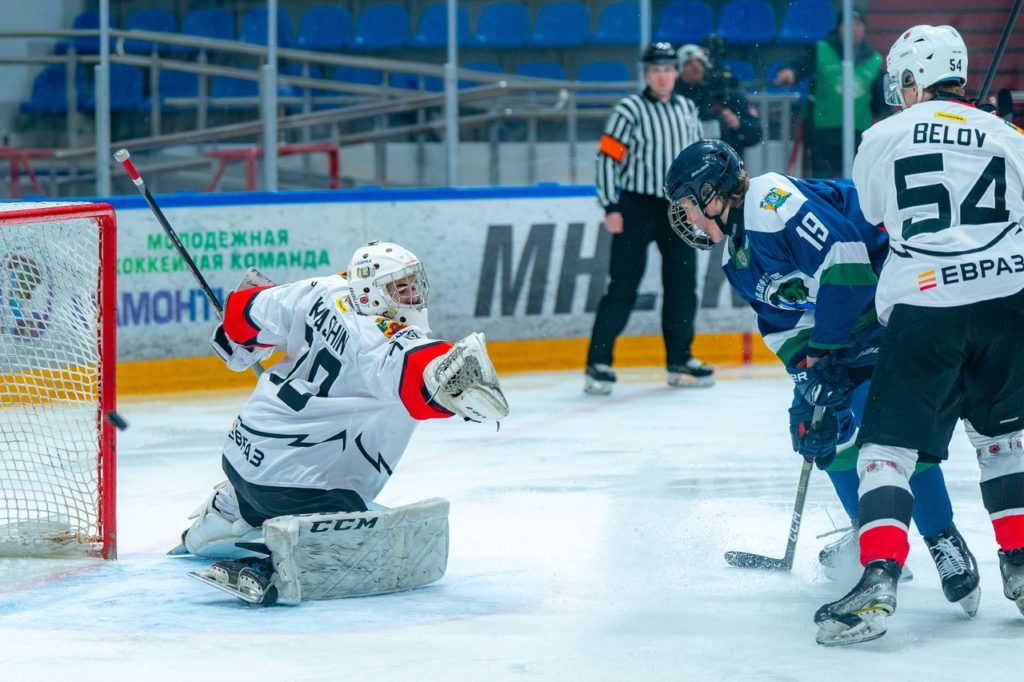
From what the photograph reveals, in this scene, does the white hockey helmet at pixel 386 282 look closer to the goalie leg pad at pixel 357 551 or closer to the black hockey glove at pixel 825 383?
the goalie leg pad at pixel 357 551

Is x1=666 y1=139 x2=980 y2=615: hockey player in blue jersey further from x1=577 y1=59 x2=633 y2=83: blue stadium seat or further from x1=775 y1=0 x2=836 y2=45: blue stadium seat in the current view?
x1=577 y1=59 x2=633 y2=83: blue stadium seat

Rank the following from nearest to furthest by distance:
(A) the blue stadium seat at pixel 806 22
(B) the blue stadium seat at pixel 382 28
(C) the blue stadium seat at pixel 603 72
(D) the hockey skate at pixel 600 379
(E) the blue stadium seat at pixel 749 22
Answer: (D) the hockey skate at pixel 600 379 < (A) the blue stadium seat at pixel 806 22 < (C) the blue stadium seat at pixel 603 72 < (E) the blue stadium seat at pixel 749 22 < (B) the blue stadium seat at pixel 382 28

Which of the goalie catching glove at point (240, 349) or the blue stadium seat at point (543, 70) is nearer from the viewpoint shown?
the goalie catching glove at point (240, 349)

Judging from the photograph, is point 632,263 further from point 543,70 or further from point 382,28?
point 382,28

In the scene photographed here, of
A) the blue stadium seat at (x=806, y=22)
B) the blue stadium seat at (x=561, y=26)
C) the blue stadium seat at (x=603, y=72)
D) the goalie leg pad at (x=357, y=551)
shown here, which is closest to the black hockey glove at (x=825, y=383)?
the goalie leg pad at (x=357, y=551)

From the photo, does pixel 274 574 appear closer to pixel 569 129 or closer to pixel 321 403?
pixel 321 403

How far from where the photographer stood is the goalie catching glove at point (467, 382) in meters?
2.96

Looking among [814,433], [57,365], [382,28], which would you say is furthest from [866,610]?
[382,28]

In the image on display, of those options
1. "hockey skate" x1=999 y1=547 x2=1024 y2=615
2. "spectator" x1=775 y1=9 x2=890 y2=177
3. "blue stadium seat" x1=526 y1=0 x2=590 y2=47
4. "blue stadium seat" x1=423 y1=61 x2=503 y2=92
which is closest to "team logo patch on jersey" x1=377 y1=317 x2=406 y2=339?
"hockey skate" x1=999 y1=547 x2=1024 y2=615

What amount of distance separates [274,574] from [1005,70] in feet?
15.9

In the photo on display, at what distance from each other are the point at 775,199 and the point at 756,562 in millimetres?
971

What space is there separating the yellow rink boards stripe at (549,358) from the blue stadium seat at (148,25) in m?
1.79

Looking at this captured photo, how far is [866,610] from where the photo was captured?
114 inches

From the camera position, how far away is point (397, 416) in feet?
11.3
